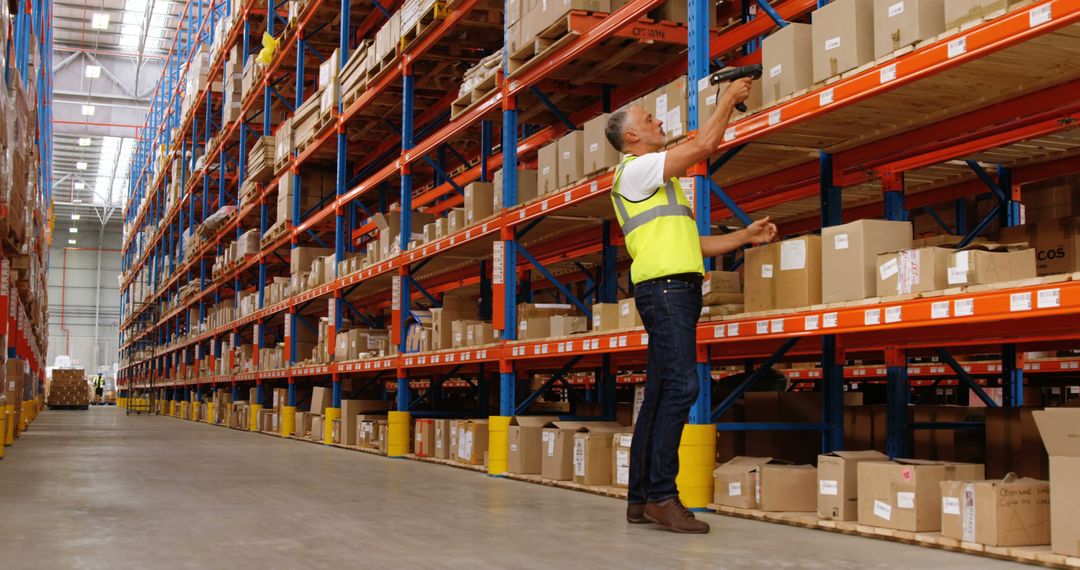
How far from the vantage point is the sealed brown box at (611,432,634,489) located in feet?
20.4

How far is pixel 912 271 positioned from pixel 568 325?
328cm

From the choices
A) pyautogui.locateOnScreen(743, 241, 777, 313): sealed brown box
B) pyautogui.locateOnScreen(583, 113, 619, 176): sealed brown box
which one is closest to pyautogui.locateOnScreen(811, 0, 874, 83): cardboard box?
pyautogui.locateOnScreen(743, 241, 777, 313): sealed brown box

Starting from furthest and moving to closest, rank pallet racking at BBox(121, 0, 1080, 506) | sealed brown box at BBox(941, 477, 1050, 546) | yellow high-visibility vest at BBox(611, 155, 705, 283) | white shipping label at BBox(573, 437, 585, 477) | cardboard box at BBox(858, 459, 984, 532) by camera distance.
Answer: white shipping label at BBox(573, 437, 585, 477) → yellow high-visibility vest at BBox(611, 155, 705, 283) → pallet racking at BBox(121, 0, 1080, 506) → cardboard box at BBox(858, 459, 984, 532) → sealed brown box at BBox(941, 477, 1050, 546)

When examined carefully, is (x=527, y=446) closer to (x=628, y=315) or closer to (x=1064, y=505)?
(x=628, y=315)

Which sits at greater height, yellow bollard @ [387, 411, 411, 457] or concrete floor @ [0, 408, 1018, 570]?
yellow bollard @ [387, 411, 411, 457]

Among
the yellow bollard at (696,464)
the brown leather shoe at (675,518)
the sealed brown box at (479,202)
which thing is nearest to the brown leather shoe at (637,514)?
the brown leather shoe at (675,518)

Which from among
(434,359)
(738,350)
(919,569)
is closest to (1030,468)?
(919,569)

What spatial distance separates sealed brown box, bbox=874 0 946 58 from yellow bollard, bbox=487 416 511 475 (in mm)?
4256

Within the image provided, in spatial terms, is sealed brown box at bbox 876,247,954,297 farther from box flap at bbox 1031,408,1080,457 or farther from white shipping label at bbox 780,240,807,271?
box flap at bbox 1031,408,1080,457

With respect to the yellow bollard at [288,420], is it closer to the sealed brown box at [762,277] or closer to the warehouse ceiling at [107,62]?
the sealed brown box at [762,277]

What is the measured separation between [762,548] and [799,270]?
55.0 inches

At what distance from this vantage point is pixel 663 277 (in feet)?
15.1

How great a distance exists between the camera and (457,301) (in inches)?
371

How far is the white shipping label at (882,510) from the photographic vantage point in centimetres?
434
